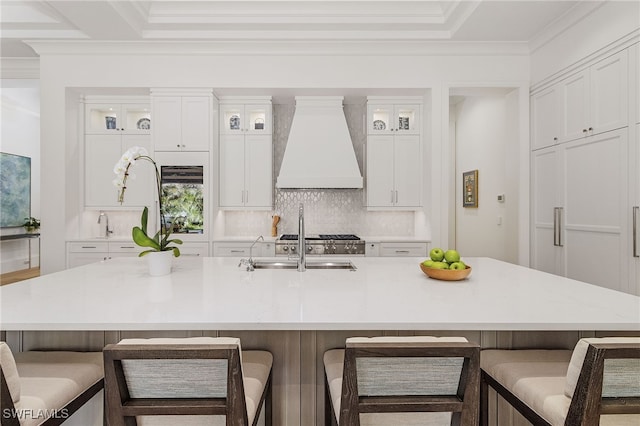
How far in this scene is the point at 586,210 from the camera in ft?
9.98

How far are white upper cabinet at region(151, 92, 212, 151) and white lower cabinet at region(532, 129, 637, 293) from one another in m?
3.51

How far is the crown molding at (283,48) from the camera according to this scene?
→ 3.85 meters

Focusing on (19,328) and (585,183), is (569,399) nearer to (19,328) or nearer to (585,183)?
(19,328)

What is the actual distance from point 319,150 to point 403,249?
147cm

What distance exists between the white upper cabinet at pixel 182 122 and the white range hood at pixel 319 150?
0.94m

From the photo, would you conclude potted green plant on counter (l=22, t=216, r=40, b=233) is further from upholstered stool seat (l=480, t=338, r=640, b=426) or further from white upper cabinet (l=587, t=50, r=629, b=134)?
white upper cabinet (l=587, t=50, r=629, b=134)

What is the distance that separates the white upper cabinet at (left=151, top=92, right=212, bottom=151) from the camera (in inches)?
155

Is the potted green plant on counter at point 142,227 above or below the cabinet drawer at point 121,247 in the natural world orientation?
above

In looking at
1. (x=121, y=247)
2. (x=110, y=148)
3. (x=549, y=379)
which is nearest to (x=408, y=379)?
(x=549, y=379)

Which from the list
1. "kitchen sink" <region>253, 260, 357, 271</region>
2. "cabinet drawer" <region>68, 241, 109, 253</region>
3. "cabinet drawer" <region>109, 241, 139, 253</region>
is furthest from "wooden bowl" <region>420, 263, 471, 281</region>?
"cabinet drawer" <region>68, 241, 109, 253</region>

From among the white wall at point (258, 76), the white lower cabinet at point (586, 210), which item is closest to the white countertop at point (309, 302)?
the white lower cabinet at point (586, 210)

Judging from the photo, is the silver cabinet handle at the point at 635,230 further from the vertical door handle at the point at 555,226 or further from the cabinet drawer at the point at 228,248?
the cabinet drawer at the point at 228,248

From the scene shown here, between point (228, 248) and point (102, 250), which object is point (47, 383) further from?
point (102, 250)

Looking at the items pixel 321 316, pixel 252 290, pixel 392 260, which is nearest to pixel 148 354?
pixel 321 316
